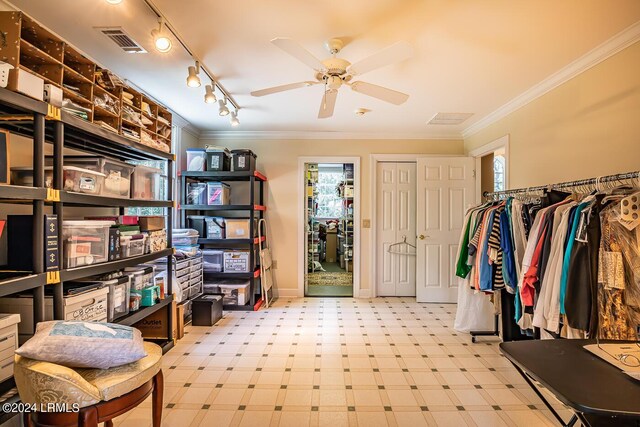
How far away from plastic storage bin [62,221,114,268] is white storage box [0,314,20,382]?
38 cm

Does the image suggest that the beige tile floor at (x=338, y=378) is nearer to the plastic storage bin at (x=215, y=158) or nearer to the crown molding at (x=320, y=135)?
the plastic storage bin at (x=215, y=158)

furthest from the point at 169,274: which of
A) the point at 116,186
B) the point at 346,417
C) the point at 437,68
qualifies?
the point at 437,68

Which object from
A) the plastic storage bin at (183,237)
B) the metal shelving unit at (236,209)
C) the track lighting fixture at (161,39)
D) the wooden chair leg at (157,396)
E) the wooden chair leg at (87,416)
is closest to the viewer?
the wooden chair leg at (87,416)

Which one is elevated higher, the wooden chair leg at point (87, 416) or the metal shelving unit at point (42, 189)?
Result: the metal shelving unit at point (42, 189)

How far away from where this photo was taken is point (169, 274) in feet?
9.45

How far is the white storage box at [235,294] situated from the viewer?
4020mm

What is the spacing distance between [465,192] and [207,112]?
12.0 feet

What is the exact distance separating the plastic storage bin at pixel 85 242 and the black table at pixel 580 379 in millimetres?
2303

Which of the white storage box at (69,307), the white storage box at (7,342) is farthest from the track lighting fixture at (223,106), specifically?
the white storage box at (7,342)

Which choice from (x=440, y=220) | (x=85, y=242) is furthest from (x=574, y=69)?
(x=85, y=242)

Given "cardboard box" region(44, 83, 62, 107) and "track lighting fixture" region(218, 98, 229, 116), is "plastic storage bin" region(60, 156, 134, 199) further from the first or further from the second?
"track lighting fixture" region(218, 98, 229, 116)

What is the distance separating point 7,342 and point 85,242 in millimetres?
652

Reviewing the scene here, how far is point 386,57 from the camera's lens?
1.80 metres

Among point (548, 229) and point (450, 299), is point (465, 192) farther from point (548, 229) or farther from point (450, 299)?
point (548, 229)
